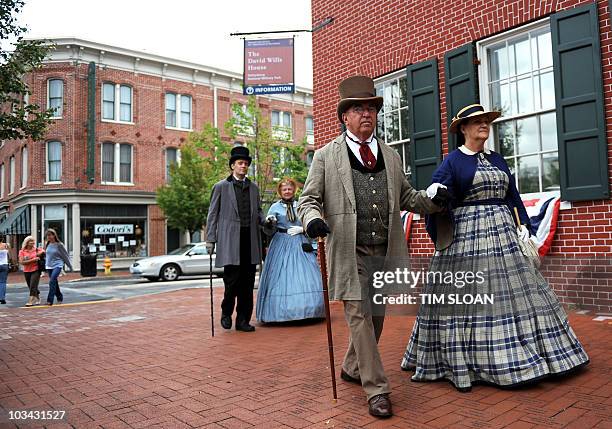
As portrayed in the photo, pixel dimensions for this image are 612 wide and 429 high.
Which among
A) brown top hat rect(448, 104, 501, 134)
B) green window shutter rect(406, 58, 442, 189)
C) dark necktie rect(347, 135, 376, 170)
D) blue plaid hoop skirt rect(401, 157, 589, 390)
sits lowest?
blue plaid hoop skirt rect(401, 157, 589, 390)

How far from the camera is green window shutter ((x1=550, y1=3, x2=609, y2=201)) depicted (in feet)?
17.8

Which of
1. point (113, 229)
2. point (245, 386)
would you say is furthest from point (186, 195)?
point (245, 386)

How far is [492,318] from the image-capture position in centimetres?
348

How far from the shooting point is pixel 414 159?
738 cm

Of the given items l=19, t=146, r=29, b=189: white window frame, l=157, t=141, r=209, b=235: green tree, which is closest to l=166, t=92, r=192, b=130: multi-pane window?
l=157, t=141, r=209, b=235: green tree

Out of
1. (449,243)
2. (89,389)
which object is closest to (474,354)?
(449,243)

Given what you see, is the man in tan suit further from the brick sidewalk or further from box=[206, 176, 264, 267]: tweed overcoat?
box=[206, 176, 264, 267]: tweed overcoat

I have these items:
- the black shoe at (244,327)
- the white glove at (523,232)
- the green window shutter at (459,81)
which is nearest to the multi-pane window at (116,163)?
the black shoe at (244,327)

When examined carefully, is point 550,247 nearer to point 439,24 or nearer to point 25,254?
point 439,24

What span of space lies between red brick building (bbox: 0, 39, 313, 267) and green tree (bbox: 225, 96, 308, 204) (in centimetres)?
771

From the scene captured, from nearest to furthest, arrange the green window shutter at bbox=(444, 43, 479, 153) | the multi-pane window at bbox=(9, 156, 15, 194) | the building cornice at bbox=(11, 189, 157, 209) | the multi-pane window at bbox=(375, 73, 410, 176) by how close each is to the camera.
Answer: the green window shutter at bbox=(444, 43, 479, 153)
the multi-pane window at bbox=(375, 73, 410, 176)
the building cornice at bbox=(11, 189, 157, 209)
the multi-pane window at bbox=(9, 156, 15, 194)

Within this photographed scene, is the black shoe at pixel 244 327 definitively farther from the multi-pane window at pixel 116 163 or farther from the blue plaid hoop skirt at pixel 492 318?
the multi-pane window at pixel 116 163

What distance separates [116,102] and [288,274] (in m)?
22.5

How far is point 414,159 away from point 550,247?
89.8 inches
